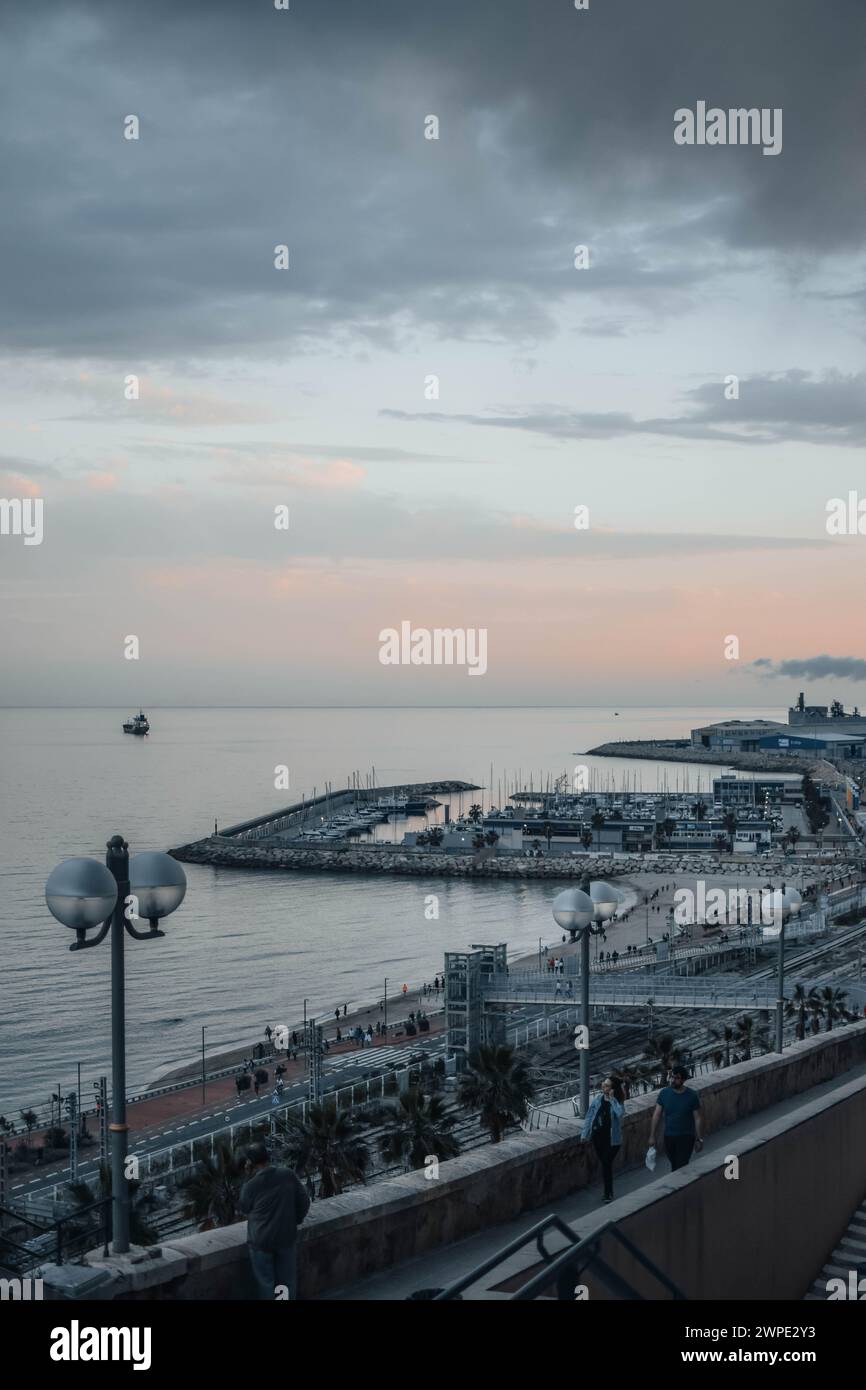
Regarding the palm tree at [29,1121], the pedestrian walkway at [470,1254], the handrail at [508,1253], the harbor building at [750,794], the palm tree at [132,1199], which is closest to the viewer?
the handrail at [508,1253]

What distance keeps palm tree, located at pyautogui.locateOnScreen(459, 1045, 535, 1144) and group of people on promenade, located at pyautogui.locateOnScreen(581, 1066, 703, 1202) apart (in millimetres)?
14800

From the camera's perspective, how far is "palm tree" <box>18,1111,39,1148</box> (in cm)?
2866

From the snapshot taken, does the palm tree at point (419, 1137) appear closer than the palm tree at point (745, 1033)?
Yes

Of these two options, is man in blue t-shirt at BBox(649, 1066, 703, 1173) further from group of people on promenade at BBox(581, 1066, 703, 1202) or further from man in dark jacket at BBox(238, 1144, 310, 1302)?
man in dark jacket at BBox(238, 1144, 310, 1302)

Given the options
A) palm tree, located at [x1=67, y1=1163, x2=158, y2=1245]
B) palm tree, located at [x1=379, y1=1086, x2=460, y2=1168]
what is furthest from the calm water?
palm tree, located at [x1=379, y1=1086, x2=460, y2=1168]

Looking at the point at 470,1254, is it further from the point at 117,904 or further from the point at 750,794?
the point at 750,794

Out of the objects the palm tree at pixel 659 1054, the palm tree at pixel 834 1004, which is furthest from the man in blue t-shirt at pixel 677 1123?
the palm tree at pixel 834 1004

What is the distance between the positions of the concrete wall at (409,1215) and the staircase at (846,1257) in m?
0.30

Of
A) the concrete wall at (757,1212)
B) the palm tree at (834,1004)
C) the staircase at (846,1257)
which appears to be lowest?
the palm tree at (834,1004)

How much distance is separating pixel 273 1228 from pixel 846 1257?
469 centimetres

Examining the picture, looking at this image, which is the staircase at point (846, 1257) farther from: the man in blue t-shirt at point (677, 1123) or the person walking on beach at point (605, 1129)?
Answer: the person walking on beach at point (605, 1129)

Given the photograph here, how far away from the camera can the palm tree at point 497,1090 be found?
2219 cm

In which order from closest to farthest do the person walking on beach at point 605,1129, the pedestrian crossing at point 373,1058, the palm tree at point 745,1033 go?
the person walking on beach at point 605,1129 → the palm tree at point 745,1033 → the pedestrian crossing at point 373,1058
